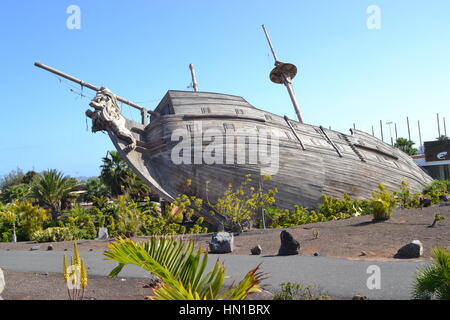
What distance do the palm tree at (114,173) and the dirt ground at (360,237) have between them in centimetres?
1389

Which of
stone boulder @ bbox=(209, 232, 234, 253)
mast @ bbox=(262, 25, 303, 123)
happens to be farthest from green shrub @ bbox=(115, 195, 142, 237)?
mast @ bbox=(262, 25, 303, 123)

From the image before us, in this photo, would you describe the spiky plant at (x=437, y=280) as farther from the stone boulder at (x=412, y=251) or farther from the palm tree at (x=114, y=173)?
the palm tree at (x=114, y=173)

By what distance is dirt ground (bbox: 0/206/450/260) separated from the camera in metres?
7.89

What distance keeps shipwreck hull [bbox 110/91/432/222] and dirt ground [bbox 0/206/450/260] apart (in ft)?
14.5

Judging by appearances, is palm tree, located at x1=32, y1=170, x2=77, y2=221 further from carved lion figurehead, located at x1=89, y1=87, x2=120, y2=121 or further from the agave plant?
the agave plant

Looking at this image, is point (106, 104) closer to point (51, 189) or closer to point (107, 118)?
point (107, 118)

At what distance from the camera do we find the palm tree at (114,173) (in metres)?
25.9

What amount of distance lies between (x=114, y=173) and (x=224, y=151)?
40.9 ft

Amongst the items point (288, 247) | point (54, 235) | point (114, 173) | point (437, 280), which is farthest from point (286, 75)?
point (437, 280)

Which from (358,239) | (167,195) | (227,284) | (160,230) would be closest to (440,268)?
(227,284)

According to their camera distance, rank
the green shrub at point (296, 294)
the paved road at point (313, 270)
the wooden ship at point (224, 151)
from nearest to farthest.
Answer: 1. the green shrub at point (296, 294)
2. the paved road at point (313, 270)
3. the wooden ship at point (224, 151)

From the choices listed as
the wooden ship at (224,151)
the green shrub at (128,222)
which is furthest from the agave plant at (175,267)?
the wooden ship at (224,151)
